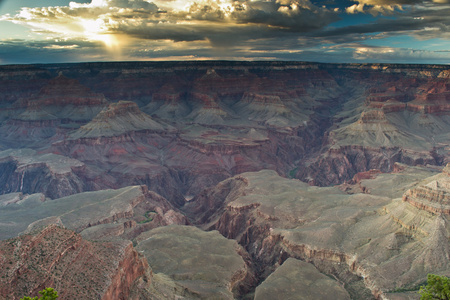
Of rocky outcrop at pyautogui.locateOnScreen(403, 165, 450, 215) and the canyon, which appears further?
rocky outcrop at pyautogui.locateOnScreen(403, 165, 450, 215)

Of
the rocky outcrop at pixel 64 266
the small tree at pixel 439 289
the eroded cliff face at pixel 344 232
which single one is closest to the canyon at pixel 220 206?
the rocky outcrop at pixel 64 266

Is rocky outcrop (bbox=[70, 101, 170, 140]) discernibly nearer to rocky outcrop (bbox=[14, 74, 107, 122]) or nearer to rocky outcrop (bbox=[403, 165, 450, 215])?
rocky outcrop (bbox=[14, 74, 107, 122])

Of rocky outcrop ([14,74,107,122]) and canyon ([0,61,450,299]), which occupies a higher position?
rocky outcrop ([14,74,107,122])

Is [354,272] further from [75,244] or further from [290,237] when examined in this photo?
[75,244]

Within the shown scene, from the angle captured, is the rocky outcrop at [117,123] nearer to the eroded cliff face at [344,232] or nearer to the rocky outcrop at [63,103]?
the rocky outcrop at [63,103]

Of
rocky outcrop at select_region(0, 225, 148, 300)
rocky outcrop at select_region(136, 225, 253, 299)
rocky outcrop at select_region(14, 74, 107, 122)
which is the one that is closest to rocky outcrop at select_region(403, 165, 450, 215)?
rocky outcrop at select_region(136, 225, 253, 299)

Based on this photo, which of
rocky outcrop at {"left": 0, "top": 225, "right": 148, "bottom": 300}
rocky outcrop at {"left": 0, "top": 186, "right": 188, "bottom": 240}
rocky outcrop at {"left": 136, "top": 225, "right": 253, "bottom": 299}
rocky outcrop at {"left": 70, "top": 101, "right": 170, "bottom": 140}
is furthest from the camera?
rocky outcrop at {"left": 70, "top": 101, "right": 170, "bottom": 140}

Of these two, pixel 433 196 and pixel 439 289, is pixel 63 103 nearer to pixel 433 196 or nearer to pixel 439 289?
pixel 433 196

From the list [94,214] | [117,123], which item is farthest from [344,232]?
[117,123]
